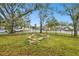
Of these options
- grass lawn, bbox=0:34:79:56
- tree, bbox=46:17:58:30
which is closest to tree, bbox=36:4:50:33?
tree, bbox=46:17:58:30

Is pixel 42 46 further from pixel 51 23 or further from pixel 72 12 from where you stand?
pixel 72 12

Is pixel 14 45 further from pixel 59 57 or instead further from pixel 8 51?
pixel 59 57

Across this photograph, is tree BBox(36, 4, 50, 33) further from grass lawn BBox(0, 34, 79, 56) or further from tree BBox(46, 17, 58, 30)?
grass lawn BBox(0, 34, 79, 56)

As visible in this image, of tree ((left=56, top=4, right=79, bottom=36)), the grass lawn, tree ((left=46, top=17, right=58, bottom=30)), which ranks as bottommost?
the grass lawn

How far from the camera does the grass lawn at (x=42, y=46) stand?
2.11m

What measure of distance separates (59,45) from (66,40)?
88 mm

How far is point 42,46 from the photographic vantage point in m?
2.14

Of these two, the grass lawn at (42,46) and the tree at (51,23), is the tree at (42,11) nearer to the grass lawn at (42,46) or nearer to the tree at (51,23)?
the tree at (51,23)

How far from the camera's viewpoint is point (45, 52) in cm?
211

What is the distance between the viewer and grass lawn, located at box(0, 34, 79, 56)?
2.11m

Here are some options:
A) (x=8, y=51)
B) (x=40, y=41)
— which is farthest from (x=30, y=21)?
(x=8, y=51)

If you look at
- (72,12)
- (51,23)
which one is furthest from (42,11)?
(72,12)

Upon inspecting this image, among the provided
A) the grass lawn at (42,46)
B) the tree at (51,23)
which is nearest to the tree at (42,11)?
the tree at (51,23)

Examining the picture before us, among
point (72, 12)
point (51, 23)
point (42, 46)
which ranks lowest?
point (42, 46)
